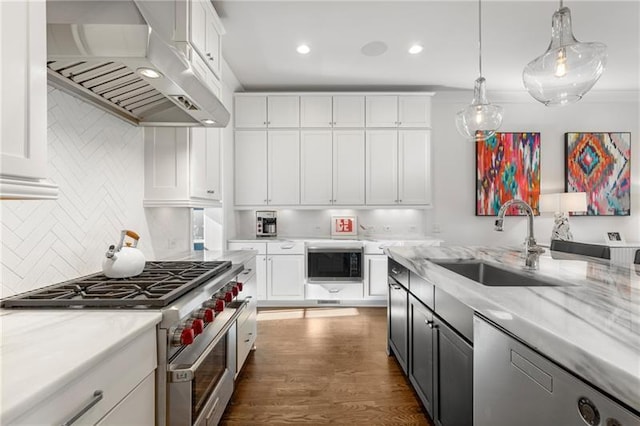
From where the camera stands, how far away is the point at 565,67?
1.67m

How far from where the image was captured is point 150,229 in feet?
8.16

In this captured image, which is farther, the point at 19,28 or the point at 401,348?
the point at 401,348

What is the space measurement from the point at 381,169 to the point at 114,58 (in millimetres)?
3503

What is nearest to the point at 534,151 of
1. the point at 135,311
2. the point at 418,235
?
the point at 418,235

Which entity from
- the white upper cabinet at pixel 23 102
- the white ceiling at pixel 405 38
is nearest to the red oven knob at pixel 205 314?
the white upper cabinet at pixel 23 102

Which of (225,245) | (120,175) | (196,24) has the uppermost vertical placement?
(196,24)

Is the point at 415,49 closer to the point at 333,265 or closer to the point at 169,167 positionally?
the point at 333,265

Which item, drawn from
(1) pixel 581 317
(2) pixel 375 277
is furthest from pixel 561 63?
(2) pixel 375 277

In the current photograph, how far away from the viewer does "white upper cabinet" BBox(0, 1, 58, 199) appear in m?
0.80

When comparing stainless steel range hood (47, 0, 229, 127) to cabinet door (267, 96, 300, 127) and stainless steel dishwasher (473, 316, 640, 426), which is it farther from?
cabinet door (267, 96, 300, 127)

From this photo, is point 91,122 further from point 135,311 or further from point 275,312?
point 275,312

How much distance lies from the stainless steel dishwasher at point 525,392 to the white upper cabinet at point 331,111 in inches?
141

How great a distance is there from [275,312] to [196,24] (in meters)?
3.07

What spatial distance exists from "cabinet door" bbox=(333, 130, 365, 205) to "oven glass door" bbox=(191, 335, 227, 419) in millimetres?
2875
